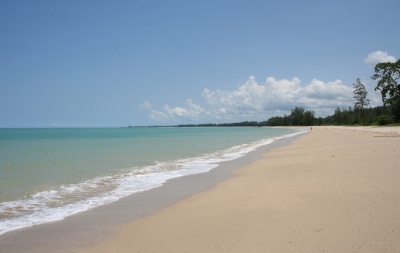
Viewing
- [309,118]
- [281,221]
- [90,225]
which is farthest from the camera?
[309,118]

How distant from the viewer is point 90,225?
5.36 m

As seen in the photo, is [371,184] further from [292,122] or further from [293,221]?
[292,122]

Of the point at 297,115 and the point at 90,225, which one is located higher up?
the point at 297,115

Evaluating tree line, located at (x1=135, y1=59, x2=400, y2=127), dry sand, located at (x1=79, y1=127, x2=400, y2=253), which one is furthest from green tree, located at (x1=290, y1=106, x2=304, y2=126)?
dry sand, located at (x1=79, y1=127, x2=400, y2=253)

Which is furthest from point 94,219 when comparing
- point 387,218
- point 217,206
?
point 387,218

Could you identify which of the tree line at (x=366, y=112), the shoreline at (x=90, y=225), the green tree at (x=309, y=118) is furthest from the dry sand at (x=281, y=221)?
the green tree at (x=309, y=118)

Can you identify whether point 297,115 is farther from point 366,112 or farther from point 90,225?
point 90,225

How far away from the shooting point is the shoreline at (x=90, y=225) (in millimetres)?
4484

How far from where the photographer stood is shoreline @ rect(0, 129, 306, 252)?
4.48 meters

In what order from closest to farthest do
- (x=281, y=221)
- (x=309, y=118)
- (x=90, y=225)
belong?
1. (x=281, y=221)
2. (x=90, y=225)
3. (x=309, y=118)

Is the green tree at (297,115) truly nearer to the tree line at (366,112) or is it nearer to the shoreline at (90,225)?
the tree line at (366,112)

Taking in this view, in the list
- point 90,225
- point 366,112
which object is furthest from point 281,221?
point 366,112

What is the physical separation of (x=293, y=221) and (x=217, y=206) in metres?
1.87

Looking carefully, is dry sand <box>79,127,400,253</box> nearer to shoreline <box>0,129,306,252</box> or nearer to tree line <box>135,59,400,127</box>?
shoreline <box>0,129,306,252</box>
